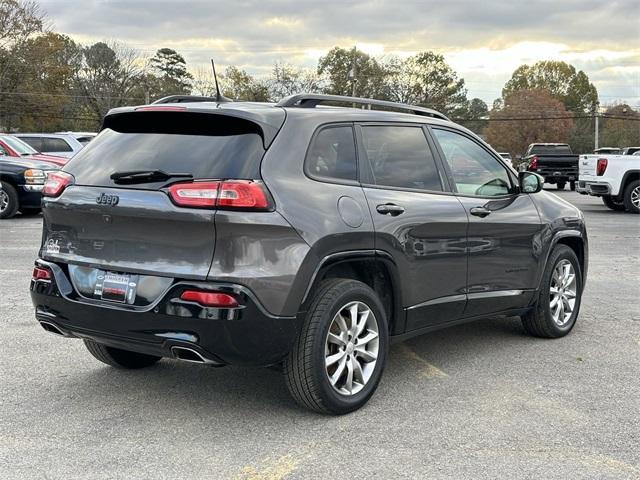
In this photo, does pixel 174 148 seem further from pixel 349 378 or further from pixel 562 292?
pixel 562 292

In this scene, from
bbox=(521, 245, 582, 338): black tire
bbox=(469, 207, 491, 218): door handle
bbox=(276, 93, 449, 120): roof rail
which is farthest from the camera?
bbox=(521, 245, 582, 338): black tire

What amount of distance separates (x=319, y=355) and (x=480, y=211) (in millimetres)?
1835

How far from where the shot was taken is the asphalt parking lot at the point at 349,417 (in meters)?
3.49

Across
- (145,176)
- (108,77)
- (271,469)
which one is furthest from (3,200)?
(108,77)

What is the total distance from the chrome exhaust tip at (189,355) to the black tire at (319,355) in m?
0.45

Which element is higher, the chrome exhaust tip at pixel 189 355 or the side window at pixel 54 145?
the side window at pixel 54 145

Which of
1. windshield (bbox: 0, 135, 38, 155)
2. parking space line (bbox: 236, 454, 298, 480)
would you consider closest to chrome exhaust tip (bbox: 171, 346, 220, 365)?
parking space line (bbox: 236, 454, 298, 480)

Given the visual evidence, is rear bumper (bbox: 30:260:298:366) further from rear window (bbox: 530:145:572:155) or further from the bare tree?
the bare tree

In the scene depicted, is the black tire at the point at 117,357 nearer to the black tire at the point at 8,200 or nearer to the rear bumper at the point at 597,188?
the black tire at the point at 8,200

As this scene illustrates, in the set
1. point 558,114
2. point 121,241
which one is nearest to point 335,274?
point 121,241

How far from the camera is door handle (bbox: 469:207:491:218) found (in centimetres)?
504

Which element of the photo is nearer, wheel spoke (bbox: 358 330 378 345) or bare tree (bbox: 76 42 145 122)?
wheel spoke (bbox: 358 330 378 345)

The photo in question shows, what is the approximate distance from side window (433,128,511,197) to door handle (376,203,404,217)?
80 centimetres

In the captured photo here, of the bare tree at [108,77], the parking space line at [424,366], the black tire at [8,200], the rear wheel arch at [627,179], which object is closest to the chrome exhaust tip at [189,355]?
the parking space line at [424,366]
